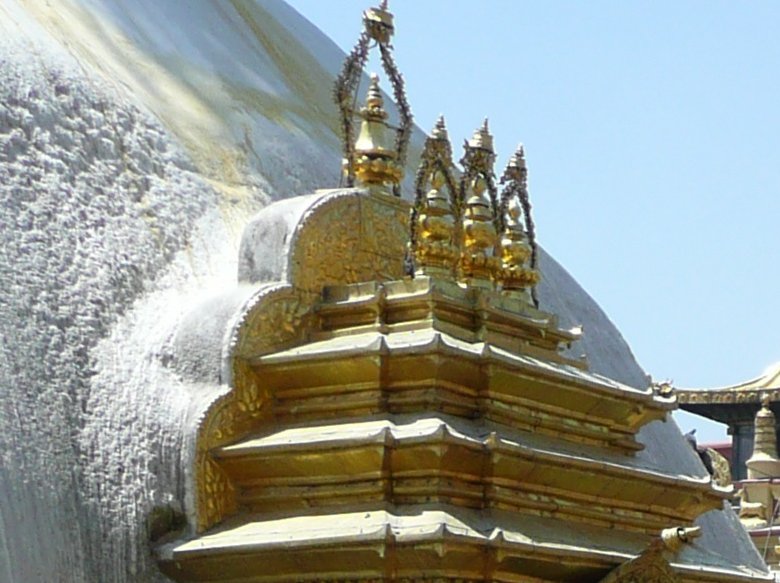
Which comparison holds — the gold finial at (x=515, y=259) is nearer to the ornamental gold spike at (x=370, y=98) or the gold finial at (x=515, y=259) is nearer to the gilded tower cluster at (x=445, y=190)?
the gilded tower cluster at (x=445, y=190)

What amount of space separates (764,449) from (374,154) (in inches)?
719

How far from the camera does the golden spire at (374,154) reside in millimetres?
15219

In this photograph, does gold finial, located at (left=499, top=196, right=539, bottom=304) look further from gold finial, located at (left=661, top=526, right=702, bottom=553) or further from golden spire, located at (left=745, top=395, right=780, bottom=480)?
golden spire, located at (left=745, top=395, right=780, bottom=480)

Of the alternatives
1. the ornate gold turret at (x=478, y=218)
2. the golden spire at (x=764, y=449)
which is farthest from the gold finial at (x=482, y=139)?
the golden spire at (x=764, y=449)

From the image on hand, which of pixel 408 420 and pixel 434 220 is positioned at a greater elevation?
pixel 434 220

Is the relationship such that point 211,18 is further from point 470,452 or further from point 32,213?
point 470,452

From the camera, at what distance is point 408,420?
1347cm

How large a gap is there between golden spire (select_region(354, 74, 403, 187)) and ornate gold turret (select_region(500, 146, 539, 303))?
1.02 m

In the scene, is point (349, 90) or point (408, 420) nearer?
point (408, 420)

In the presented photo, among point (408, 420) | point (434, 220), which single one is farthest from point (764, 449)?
point (408, 420)

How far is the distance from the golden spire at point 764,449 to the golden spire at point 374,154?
17199 mm

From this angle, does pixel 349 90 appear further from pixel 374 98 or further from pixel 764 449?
pixel 764 449

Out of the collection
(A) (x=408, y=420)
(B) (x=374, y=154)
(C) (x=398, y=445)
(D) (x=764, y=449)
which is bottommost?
(D) (x=764, y=449)

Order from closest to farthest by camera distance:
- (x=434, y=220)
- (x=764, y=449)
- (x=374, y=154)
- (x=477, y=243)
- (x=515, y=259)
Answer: (x=434, y=220) < (x=477, y=243) < (x=374, y=154) < (x=515, y=259) < (x=764, y=449)
